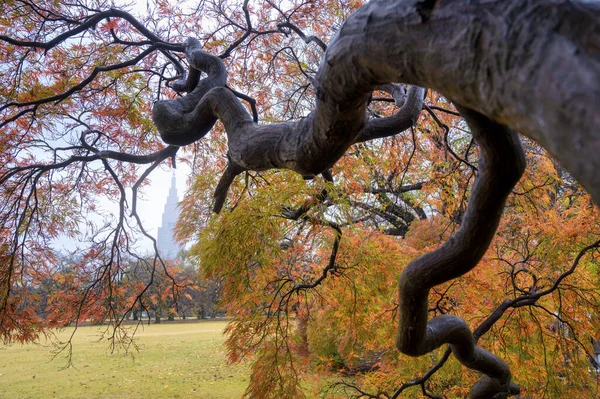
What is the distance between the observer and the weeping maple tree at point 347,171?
52cm

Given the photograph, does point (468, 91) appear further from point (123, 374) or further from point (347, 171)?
point (123, 374)

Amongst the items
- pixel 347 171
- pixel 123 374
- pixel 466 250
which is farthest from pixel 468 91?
pixel 123 374

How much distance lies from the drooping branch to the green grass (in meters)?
3.73

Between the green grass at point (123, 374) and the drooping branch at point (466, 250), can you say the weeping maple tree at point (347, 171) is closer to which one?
the drooping branch at point (466, 250)

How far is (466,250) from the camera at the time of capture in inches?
39.7

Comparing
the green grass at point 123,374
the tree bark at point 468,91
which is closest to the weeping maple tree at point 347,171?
the tree bark at point 468,91

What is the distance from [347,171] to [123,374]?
7.55 m

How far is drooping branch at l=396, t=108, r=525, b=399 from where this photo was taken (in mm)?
774

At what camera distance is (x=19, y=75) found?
3.28 meters

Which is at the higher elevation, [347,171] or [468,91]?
[347,171]

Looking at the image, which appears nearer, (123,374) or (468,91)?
(468,91)

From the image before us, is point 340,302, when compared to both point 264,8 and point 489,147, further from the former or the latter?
point 264,8

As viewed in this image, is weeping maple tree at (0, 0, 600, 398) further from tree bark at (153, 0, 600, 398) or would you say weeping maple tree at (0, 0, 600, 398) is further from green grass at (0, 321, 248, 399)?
green grass at (0, 321, 248, 399)

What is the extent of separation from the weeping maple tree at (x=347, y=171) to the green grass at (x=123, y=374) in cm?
205
